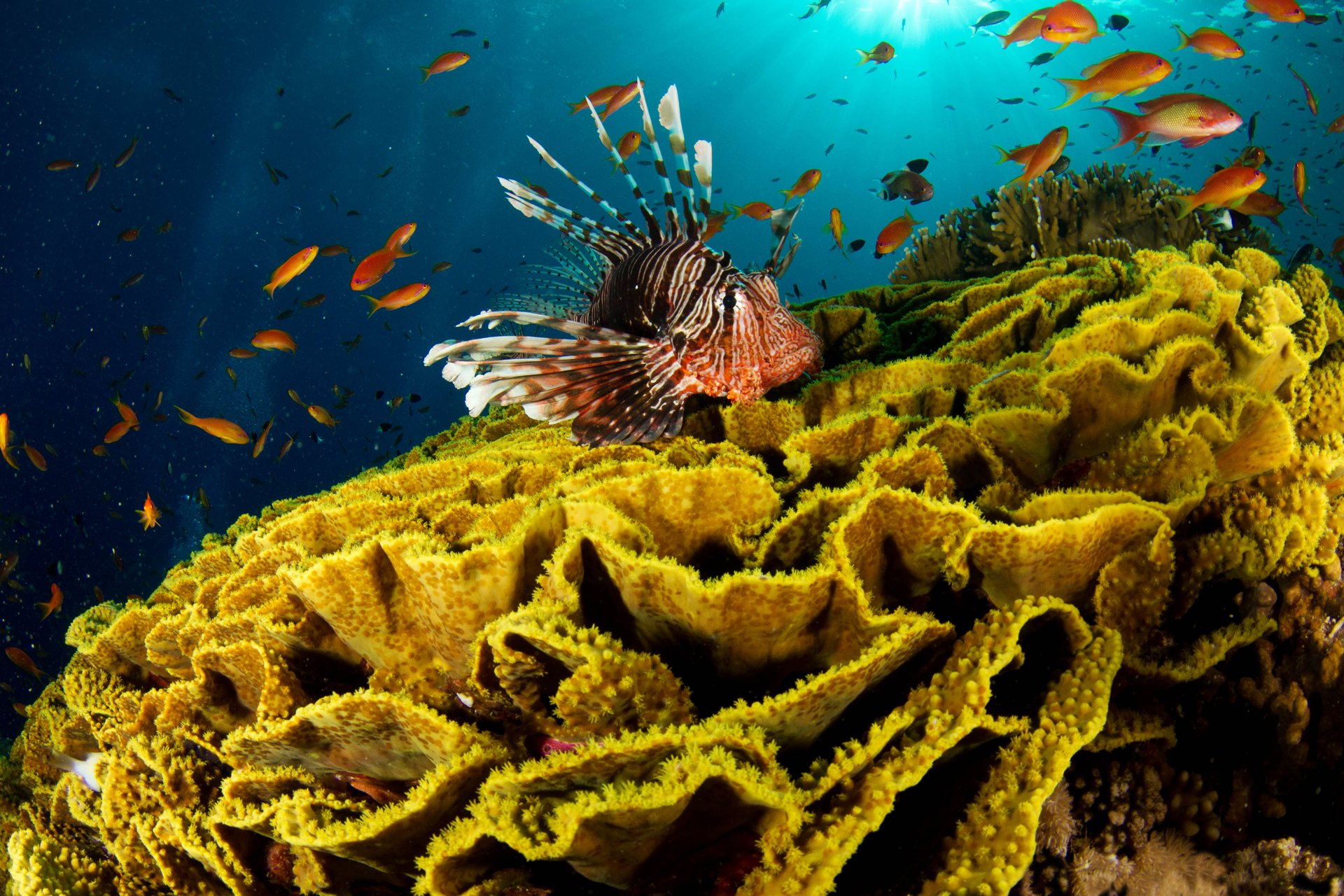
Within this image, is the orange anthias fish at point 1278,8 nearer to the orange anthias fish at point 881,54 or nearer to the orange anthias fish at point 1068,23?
the orange anthias fish at point 1068,23

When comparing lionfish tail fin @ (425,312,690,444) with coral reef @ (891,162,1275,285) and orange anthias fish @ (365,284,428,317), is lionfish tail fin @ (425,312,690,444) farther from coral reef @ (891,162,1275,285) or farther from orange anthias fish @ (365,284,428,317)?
coral reef @ (891,162,1275,285)

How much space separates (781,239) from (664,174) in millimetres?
643

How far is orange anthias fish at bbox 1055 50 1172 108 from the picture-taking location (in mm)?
4656

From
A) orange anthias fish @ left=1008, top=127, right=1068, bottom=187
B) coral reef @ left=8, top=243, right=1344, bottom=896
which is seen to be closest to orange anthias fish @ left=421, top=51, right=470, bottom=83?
orange anthias fish @ left=1008, top=127, right=1068, bottom=187

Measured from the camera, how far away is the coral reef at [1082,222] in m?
5.48

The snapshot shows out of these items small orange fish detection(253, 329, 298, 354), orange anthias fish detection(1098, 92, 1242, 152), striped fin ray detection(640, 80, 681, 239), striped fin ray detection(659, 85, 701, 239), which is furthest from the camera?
small orange fish detection(253, 329, 298, 354)

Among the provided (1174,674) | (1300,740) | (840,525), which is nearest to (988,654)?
(840,525)

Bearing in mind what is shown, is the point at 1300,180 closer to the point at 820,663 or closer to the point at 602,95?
the point at 602,95

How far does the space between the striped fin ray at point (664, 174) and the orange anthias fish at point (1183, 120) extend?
346cm

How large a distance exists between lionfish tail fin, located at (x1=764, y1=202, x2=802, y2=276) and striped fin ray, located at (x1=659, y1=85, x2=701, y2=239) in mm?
379

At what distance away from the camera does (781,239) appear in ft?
9.95

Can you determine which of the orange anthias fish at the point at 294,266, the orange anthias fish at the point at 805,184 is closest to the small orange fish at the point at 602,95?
the orange anthias fish at the point at 805,184

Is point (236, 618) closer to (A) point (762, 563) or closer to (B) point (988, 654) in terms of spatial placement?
(A) point (762, 563)

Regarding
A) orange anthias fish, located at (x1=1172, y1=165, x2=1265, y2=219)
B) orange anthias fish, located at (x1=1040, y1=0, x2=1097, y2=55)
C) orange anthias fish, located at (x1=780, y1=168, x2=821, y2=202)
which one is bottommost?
orange anthias fish, located at (x1=1172, y1=165, x2=1265, y2=219)
